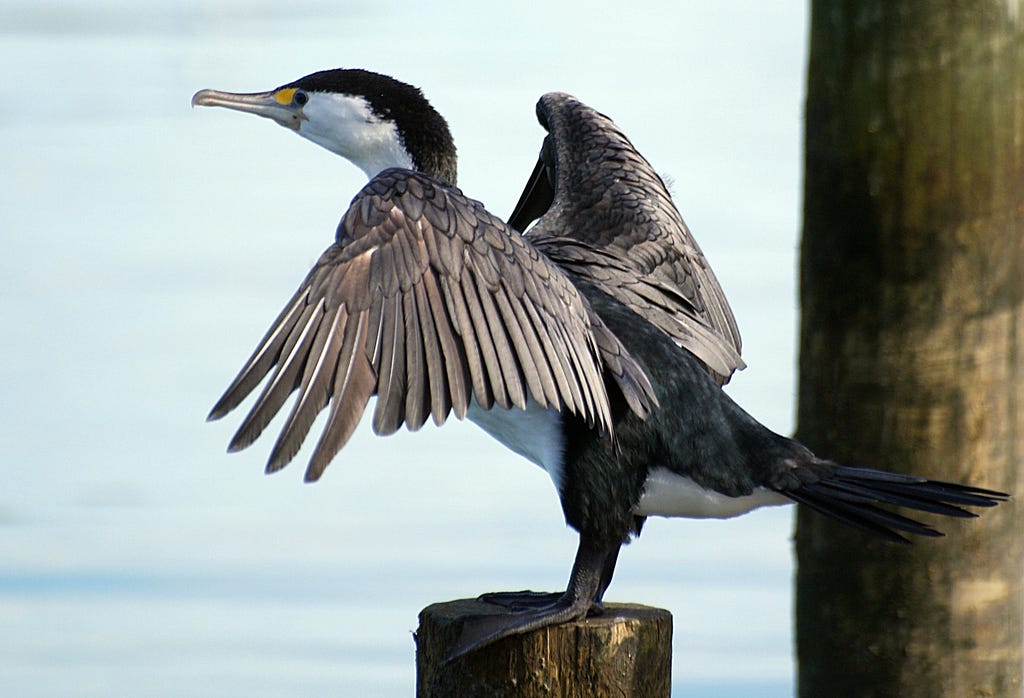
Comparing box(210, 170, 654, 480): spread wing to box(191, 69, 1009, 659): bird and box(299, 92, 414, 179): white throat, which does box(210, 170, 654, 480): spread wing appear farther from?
box(299, 92, 414, 179): white throat

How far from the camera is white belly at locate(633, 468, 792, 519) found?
376cm

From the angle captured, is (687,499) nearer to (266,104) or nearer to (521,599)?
(521,599)

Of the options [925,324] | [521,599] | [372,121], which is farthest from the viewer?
[372,121]

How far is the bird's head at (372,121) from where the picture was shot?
4520 millimetres

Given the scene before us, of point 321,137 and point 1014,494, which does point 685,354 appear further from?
point 321,137

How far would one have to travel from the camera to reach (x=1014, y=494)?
4371 mm

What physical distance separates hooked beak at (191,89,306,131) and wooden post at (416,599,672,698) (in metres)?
1.93

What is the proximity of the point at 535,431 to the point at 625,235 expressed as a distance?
1.31 metres

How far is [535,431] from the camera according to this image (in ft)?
12.2

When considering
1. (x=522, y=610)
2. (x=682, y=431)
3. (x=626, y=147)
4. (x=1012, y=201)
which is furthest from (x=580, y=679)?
(x=626, y=147)

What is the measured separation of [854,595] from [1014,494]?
564 mm

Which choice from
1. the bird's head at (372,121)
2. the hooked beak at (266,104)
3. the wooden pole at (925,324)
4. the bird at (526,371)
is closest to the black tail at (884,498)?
the bird at (526,371)

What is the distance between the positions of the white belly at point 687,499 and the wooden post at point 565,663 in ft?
0.96

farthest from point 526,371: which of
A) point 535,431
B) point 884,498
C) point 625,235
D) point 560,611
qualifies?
point 625,235
